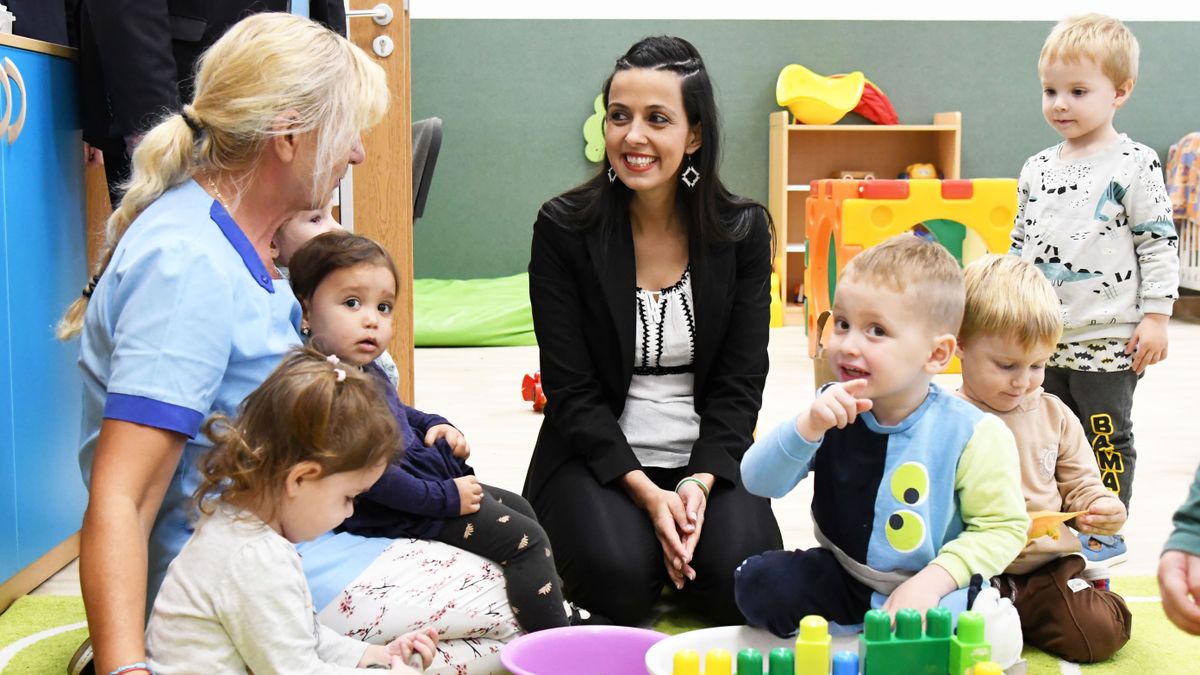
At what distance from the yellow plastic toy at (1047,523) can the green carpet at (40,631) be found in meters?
1.42

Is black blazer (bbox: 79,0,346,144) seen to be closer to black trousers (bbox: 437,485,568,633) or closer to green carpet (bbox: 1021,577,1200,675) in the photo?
black trousers (bbox: 437,485,568,633)

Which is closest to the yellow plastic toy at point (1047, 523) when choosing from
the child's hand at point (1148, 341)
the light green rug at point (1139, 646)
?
the light green rug at point (1139, 646)

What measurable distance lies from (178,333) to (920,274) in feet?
2.97

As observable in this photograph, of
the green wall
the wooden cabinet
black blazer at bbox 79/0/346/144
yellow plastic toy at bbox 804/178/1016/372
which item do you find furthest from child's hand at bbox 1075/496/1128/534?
the green wall

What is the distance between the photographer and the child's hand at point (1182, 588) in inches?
40.9

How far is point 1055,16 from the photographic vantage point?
251 inches

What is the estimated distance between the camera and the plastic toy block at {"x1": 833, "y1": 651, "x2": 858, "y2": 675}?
1.30 metres

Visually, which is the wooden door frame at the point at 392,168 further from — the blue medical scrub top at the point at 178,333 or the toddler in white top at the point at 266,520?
the toddler in white top at the point at 266,520

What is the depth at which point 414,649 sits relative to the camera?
1557mm

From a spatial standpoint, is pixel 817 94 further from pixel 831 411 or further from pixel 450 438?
pixel 831 411

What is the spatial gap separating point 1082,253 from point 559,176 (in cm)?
432

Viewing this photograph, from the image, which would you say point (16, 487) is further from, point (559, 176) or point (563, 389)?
point (559, 176)

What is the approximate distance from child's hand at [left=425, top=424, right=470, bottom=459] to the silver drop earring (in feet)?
1.97

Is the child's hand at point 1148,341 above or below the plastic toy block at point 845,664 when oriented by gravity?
above
